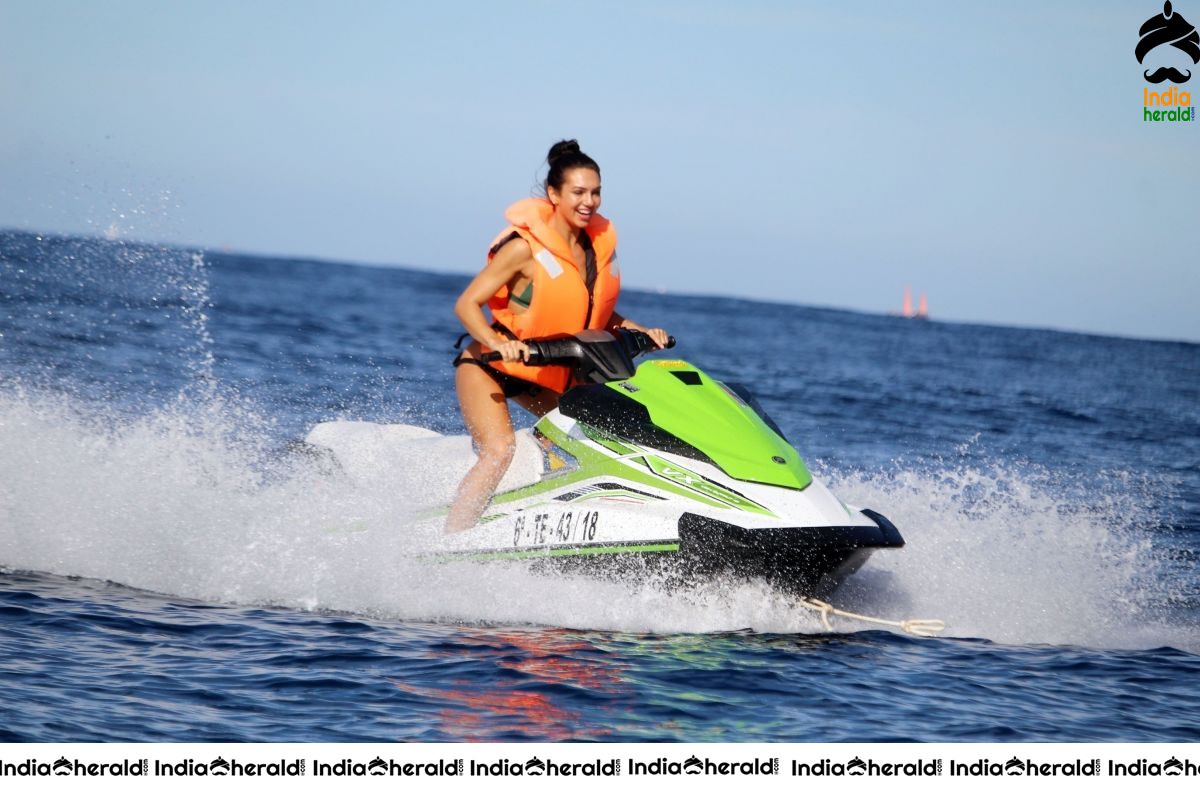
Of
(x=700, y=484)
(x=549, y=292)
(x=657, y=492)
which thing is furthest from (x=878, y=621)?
(x=549, y=292)

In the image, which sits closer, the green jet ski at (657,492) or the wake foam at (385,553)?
the green jet ski at (657,492)

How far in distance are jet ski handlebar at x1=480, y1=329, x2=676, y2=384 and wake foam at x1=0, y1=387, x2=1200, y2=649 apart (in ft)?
2.91

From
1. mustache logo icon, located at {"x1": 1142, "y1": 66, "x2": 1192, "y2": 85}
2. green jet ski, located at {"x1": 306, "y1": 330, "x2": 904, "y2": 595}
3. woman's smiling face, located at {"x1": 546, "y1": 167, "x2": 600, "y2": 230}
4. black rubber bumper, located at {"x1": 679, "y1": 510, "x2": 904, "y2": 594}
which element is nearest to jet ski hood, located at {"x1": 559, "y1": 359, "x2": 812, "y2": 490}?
green jet ski, located at {"x1": 306, "y1": 330, "x2": 904, "y2": 595}

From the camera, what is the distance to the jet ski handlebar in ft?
19.8

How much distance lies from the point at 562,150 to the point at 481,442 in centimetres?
141

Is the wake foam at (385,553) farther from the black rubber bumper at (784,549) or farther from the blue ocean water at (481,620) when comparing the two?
the black rubber bumper at (784,549)

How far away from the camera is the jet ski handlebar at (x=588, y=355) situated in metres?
6.04

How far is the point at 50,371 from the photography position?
13.5 m

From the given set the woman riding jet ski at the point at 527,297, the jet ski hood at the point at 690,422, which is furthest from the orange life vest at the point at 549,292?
the jet ski hood at the point at 690,422

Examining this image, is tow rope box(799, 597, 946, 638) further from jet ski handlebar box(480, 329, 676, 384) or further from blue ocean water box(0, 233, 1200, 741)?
jet ski handlebar box(480, 329, 676, 384)

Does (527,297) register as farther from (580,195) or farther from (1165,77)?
(1165,77)

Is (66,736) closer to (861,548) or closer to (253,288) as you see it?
(861,548)
